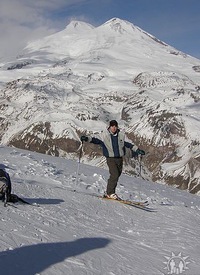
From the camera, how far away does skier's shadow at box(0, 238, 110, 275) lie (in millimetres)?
7000

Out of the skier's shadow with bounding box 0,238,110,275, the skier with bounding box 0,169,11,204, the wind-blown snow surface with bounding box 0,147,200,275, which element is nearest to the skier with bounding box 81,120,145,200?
the wind-blown snow surface with bounding box 0,147,200,275

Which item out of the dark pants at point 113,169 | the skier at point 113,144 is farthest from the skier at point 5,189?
the dark pants at point 113,169

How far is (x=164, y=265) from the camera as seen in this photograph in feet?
28.5

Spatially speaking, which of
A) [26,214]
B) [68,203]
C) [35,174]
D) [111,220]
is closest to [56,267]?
[26,214]

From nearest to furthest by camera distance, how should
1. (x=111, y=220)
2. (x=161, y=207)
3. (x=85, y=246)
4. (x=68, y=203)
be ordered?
1. (x=85, y=246)
2. (x=111, y=220)
3. (x=68, y=203)
4. (x=161, y=207)

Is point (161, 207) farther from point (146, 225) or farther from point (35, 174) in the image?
point (35, 174)

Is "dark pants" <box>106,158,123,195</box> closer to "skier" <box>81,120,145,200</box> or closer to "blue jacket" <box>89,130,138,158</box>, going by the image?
"skier" <box>81,120,145,200</box>

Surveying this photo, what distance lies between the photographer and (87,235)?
391 inches

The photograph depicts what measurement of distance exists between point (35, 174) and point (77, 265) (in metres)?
10.5

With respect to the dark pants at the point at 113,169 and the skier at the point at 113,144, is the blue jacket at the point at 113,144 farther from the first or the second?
the dark pants at the point at 113,169

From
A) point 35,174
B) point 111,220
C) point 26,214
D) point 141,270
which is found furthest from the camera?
point 35,174

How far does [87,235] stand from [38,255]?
230 cm

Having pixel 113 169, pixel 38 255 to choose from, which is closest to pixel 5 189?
pixel 38 255

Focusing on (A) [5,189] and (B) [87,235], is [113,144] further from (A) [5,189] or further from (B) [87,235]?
(B) [87,235]
